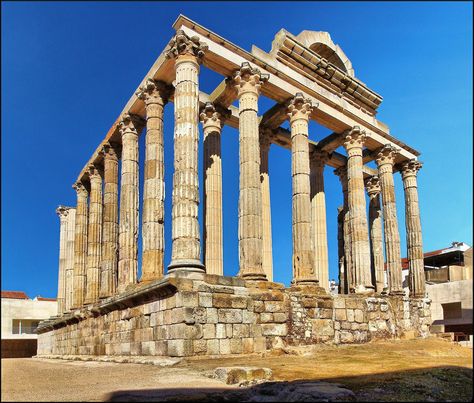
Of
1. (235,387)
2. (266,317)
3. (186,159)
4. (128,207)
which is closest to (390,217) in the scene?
(266,317)

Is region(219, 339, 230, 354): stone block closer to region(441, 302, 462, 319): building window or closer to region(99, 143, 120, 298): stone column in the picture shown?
region(99, 143, 120, 298): stone column

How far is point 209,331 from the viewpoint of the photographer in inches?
583

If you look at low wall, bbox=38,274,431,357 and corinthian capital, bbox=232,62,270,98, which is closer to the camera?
low wall, bbox=38,274,431,357

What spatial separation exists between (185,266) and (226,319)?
2.04 meters

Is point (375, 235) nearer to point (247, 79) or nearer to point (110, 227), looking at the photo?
point (247, 79)

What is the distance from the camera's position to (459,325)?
34.1m

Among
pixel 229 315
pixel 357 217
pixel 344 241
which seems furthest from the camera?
pixel 344 241

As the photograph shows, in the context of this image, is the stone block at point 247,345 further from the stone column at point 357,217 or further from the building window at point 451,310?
the building window at point 451,310

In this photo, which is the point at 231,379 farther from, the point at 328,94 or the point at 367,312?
the point at 328,94

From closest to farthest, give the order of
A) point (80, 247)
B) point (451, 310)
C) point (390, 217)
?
point (390, 217), point (80, 247), point (451, 310)

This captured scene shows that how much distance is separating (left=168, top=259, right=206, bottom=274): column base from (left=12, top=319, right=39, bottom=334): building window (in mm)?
39340

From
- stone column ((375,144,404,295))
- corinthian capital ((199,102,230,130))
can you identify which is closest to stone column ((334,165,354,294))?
stone column ((375,144,404,295))

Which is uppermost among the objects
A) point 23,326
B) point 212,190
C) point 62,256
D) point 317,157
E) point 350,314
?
point 317,157

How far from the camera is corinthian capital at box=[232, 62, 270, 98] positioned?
1948 cm
